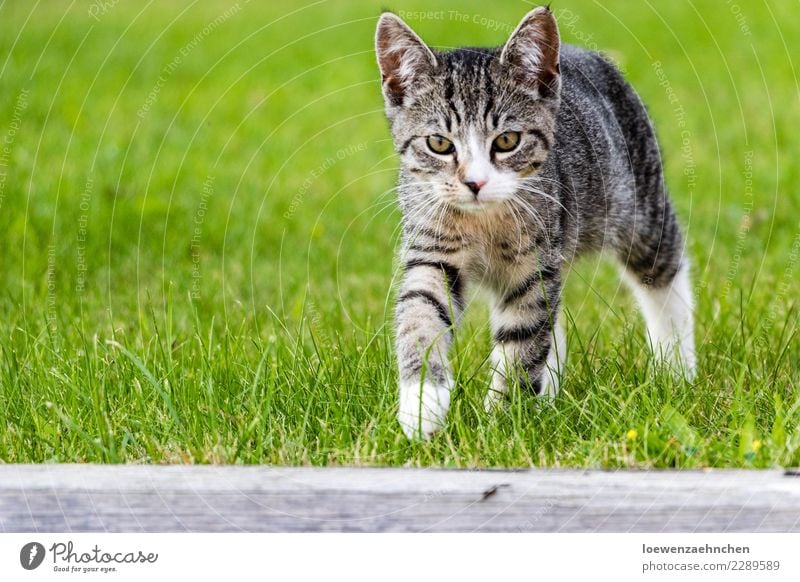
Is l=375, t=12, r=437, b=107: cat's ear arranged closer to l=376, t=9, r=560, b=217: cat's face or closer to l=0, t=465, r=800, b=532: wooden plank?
l=376, t=9, r=560, b=217: cat's face

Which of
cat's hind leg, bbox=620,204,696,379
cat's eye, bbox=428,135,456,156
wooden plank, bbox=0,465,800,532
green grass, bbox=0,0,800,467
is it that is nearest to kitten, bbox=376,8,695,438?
cat's eye, bbox=428,135,456,156

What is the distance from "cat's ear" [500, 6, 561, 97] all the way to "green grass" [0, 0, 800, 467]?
70cm

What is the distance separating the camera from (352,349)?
13.1 ft

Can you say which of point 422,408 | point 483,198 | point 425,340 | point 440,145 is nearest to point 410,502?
point 422,408

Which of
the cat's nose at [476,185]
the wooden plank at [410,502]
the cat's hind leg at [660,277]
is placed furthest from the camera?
the cat's hind leg at [660,277]

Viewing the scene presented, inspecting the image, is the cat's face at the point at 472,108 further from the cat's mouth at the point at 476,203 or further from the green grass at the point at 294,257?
the green grass at the point at 294,257

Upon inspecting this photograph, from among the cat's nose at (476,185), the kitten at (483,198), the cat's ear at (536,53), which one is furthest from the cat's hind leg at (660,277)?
the cat's nose at (476,185)

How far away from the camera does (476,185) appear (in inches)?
138

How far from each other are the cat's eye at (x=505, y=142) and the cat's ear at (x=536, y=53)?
20cm

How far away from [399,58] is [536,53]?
18.3 inches

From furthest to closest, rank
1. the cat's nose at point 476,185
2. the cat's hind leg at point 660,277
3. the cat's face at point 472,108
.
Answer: the cat's hind leg at point 660,277 → the cat's face at point 472,108 → the cat's nose at point 476,185

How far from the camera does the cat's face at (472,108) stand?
3.60 metres

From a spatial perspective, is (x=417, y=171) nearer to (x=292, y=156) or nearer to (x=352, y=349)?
(x=352, y=349)

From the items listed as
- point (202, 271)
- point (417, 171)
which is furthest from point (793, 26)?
point (417, 171)
